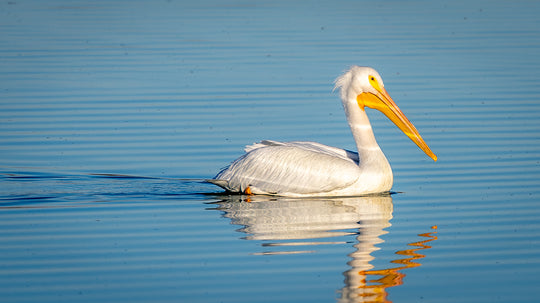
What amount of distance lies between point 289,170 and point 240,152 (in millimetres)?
1218

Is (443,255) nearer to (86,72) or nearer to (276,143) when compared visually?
(276,143)

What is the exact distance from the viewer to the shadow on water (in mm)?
4910

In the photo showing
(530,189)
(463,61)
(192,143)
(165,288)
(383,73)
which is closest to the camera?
(165,288)

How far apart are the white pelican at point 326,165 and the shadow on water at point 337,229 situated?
0.10m

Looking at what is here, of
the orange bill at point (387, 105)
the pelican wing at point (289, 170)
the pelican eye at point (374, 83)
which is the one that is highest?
the pelican eye at point (374, 83)

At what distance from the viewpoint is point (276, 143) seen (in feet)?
23.8

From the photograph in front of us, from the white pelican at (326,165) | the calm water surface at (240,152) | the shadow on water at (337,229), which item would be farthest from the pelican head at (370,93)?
the shadow on water at (337,229)

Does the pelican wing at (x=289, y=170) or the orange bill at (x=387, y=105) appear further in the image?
the orange bill at (x=387, y=105)

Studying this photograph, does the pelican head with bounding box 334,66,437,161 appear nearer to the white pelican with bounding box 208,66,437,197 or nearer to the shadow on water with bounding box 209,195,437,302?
the white pelican with bounding box 208,66,437,197

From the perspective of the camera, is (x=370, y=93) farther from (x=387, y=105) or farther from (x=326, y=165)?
(x=326, y=165)

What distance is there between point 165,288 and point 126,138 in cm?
411

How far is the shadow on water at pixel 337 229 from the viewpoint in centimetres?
491

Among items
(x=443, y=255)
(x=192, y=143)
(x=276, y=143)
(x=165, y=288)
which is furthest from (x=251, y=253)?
(x=192, y=143)

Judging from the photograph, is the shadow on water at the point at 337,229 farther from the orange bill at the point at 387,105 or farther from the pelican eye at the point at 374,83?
the pelican eye at the point at 374,83
